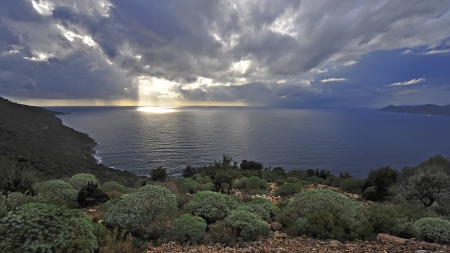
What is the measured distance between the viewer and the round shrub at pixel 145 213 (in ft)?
21.6

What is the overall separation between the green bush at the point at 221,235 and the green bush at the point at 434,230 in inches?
241

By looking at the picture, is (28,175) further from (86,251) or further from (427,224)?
(427,224)

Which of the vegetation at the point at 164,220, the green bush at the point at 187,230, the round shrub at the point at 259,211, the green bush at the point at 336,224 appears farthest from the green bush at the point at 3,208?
the green bush at the point at 336,224

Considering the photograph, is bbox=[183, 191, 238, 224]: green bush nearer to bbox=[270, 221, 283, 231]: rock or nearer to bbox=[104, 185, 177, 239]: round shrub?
bbox=[104, 185, 177, 239]: round shrub

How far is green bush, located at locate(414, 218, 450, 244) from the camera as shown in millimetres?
7079

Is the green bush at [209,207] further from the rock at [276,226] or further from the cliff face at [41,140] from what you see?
the cliff face at [41,140]

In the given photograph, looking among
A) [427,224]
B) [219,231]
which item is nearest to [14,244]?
[219,231]

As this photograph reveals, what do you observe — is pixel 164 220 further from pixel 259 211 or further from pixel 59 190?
pixel 59 190

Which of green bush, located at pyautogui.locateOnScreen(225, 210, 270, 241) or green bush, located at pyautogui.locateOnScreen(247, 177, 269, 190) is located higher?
green bush, located at pyautogui.locateOnScreen(225, 210, 270, 241)

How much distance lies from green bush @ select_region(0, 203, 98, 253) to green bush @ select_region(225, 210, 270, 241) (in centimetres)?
371

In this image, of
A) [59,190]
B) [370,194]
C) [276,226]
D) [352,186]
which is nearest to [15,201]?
[59,190]

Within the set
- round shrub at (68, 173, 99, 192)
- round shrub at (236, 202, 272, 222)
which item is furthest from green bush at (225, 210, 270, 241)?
round shrub at (68, 173, 99, 192)

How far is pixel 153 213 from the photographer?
7.07 m

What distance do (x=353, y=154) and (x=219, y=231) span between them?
68892 mm
